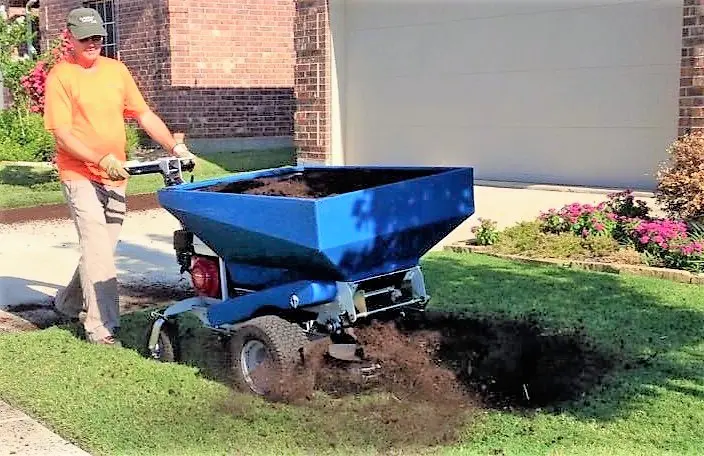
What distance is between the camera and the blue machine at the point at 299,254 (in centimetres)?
446

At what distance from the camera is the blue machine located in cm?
446

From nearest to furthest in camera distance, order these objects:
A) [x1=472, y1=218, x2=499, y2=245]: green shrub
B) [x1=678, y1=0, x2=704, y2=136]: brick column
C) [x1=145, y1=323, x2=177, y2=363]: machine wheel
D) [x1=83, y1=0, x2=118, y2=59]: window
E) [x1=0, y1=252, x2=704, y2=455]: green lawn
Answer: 1. [x1=0, y1=252, x2=704, y2=455]: green lawn
2. [x1=145, y1=323, x2=177, y2=363]: machine wheel
3. [x1=472, y1=218, x2=499, y2=245]: green shrub
4. [x1=678, y1=0, x2=704, y2=136]: brick column
5. [x1=83, y1=0, x2=118, y2=59]: window

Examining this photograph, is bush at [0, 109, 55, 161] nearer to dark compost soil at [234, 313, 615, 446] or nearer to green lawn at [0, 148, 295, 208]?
green lawn at [0, 148, 295, 208]

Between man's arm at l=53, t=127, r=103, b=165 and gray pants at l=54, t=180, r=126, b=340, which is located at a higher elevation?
man's arm at l=53, t=127, r=103, b=165

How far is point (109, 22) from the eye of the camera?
1966 cm

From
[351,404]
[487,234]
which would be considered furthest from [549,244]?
[351,404]

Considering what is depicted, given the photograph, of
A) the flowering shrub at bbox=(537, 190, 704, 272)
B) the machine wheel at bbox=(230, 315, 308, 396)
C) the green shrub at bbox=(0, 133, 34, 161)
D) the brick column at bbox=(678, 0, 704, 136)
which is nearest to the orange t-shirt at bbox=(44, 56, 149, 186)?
the machine wheel at bbox=(230, 315, 308, 396)

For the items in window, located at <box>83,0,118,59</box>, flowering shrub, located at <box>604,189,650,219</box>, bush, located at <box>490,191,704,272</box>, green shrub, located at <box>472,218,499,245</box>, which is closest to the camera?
bush, located at <box>490,191,704,272</box>

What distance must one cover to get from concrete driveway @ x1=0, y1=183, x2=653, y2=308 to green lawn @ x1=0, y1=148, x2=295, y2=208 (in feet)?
4.97

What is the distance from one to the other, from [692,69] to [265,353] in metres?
6.61

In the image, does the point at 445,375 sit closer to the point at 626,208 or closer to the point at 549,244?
the point at 549,244

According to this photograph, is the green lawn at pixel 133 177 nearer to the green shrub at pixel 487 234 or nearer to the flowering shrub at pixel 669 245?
the green shrub at pixel 487 234

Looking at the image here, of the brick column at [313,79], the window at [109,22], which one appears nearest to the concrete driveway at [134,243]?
the brick column at [313,79]

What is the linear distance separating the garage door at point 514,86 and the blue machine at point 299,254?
6.04 meters
